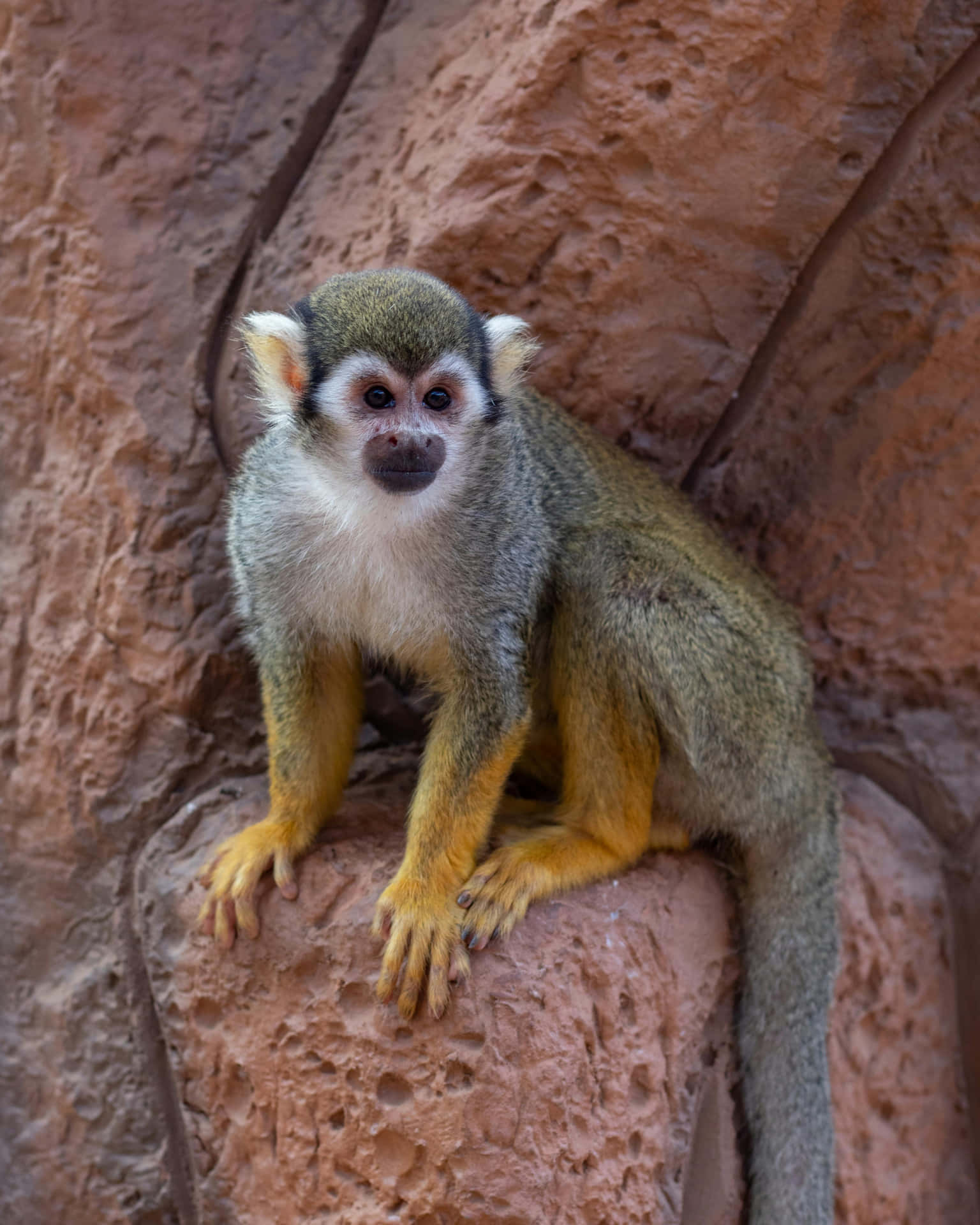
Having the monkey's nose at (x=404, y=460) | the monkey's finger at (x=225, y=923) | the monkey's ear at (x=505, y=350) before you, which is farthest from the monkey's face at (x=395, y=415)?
the monkey's finger at (x=225, y=923)

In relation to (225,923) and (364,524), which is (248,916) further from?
(364,524)

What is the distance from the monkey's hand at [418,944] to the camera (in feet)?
8.94

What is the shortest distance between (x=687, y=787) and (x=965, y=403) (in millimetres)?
1549

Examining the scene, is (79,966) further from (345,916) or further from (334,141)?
(334,141)

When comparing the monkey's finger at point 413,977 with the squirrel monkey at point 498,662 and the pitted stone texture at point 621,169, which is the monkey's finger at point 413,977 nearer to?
the squirrel monkey at point 498,662

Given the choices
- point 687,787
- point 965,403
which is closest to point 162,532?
point 687,787

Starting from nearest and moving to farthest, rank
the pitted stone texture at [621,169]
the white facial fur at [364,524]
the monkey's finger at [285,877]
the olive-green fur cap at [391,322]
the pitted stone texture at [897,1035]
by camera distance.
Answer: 1. the olive-green fur cap at [391,322]
2. the white facial fur at [364,524]
3. the monkey's finger at [285,877]
4. the pitted stone texture at [621,169]
5. the pitted stone texture at [897,1035]

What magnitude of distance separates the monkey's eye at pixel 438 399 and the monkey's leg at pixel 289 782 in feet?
2.47

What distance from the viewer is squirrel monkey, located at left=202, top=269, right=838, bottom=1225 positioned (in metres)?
2.77

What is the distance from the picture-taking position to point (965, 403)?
3580 mm

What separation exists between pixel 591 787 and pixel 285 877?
2.78 ft

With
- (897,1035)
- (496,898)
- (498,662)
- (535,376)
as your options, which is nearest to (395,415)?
(498,662)

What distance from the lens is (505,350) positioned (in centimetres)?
292

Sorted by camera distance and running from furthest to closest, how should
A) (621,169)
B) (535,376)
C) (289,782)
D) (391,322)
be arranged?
(535,376) < (621,169) < (289,782) < (391,322)
